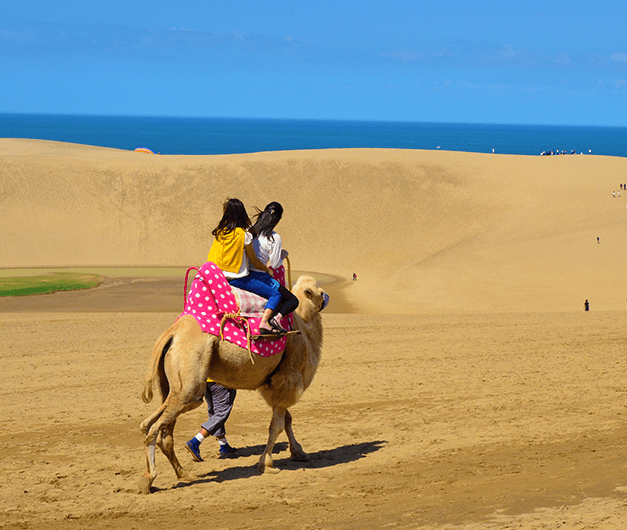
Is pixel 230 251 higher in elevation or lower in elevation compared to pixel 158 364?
higher

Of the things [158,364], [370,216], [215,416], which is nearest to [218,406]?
[215,416]

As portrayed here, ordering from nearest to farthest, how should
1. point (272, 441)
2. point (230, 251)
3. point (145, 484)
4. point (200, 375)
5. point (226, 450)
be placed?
point (200, 375), point (145, 484), point (230, 251), point (272, 441), point (226, 450)

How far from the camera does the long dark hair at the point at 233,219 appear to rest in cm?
812

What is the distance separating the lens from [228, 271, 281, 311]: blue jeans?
27.5ft

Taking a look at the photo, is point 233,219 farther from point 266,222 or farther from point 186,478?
point 186,478

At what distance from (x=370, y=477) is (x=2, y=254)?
4153cm

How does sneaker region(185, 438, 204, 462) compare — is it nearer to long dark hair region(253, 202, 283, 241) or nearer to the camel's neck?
the camel's neck

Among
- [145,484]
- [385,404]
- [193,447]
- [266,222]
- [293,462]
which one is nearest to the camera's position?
[145,484]

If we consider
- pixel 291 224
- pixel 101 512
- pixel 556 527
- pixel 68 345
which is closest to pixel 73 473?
pixel 101 512

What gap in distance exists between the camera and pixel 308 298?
30.2 feet

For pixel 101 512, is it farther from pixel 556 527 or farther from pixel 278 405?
pixel 556 527

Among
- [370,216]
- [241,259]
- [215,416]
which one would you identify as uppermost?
[370,216]

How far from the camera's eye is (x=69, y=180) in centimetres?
5556

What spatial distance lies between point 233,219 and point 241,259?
1.43 feet
